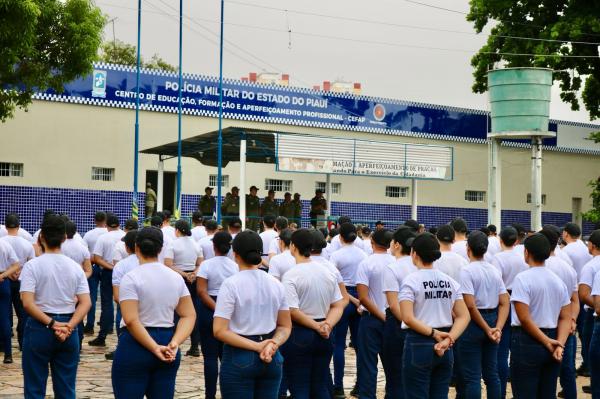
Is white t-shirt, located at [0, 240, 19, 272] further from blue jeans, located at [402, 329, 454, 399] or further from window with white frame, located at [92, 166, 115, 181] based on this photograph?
window with white frame, located at [92, 166, 115, 181]

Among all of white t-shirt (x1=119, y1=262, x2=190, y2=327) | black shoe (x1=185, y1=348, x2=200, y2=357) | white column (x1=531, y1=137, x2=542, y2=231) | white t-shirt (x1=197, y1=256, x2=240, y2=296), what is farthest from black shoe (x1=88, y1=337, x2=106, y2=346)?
white column (x1=531, y1=137, x2=542, y2=231)

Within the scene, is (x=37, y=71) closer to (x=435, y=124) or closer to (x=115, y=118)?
(x=115, y=118)

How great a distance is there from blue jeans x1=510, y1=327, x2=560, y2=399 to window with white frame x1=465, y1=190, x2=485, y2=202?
29828 millimetres

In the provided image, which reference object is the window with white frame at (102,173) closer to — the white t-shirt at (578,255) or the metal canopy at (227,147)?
the metal canopy at (227,147)

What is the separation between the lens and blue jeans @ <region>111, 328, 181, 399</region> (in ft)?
21.9

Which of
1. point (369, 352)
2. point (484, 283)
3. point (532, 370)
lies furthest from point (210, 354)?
point (532, 370)

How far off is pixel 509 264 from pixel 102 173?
19.7 m

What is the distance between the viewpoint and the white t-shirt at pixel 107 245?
14328 millimetres

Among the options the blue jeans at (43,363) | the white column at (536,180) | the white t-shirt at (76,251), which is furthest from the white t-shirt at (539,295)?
the white column at (536,180)

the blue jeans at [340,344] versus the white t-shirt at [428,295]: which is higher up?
the white t-shirt at [428,295]

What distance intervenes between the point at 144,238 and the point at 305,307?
185cm

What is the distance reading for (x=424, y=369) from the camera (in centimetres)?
745

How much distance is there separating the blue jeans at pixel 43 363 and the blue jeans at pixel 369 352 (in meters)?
3.18

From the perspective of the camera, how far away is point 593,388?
29.7ft
